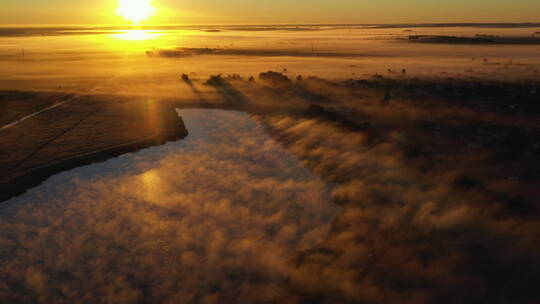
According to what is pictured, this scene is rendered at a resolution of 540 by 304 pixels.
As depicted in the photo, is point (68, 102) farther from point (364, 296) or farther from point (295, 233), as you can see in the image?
point (364, 296)

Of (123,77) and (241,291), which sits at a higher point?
(123,77)

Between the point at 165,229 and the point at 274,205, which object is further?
the point at 274,205

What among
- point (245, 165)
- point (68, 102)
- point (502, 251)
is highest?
point (68, 102)

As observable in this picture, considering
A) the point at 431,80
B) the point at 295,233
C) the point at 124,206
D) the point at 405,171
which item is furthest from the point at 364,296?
the point at 431,80

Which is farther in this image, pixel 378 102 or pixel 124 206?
pixel 378 102

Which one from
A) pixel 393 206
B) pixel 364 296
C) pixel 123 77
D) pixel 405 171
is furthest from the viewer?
pixel 123 77

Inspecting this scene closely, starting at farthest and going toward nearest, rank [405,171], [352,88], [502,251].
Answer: [352,88] → [405,171] → [502,251]

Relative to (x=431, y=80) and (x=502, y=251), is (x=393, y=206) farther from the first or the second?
(x=431, y=80)
